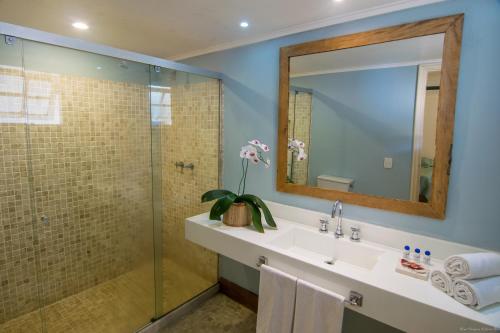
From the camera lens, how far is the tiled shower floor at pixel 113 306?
1.92 metres

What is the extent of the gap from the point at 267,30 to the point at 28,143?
183 centimetres

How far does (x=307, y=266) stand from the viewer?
4.55 ft

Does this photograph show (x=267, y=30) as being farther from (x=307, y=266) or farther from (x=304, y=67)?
(x=307, y=266)

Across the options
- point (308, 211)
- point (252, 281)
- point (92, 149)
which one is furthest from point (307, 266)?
point (92, 149)

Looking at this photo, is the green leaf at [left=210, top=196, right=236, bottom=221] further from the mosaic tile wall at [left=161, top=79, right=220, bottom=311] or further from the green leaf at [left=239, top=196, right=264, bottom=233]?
the mosaic tile wall at [left=161, top=79, right=220, bottom=311]

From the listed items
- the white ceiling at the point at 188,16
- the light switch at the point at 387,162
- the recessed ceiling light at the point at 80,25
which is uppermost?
the recessed ceiling light at the point at 80,25

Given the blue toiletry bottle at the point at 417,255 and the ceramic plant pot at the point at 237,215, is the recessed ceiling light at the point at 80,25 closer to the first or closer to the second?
the ceramic plant pot at the point at 237,215

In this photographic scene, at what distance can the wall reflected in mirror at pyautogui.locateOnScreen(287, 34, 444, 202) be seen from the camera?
1.48m

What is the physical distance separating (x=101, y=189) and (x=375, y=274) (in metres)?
2.06

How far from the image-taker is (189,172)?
252cm

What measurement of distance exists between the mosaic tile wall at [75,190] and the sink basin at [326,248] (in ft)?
3.81

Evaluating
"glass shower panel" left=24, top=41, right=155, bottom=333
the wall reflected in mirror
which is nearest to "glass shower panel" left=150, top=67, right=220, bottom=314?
"glass shower panel" left=24, top=41, right=155, bottom=333

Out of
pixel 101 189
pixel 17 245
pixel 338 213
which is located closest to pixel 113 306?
pixel 17 245

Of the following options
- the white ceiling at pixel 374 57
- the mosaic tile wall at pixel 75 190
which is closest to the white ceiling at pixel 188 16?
the white ceiling at pixel 374 57
